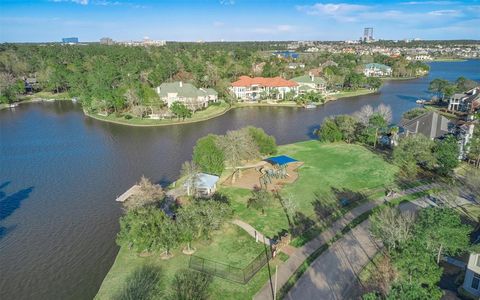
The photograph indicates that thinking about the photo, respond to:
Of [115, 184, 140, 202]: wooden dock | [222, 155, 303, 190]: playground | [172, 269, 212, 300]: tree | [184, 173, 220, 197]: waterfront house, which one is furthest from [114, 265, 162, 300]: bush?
[222, 155, 303, 190]: playground

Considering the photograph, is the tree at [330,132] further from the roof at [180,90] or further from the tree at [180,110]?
the roof at [180,90]

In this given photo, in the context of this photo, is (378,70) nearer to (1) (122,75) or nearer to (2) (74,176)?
(1) (122,75)

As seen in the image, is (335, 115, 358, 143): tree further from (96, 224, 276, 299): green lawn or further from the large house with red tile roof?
the large house with red tile roof

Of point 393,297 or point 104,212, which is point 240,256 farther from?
point 104,212

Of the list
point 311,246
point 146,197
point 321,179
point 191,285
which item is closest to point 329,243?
point 311,246

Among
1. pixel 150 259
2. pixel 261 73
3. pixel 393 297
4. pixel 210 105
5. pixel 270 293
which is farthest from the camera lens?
pixel 261 73

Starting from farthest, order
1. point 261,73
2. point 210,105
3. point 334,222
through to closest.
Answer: point 261,73, point 210,105, point 334,222

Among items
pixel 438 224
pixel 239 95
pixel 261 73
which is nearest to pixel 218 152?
pixel 438 224
